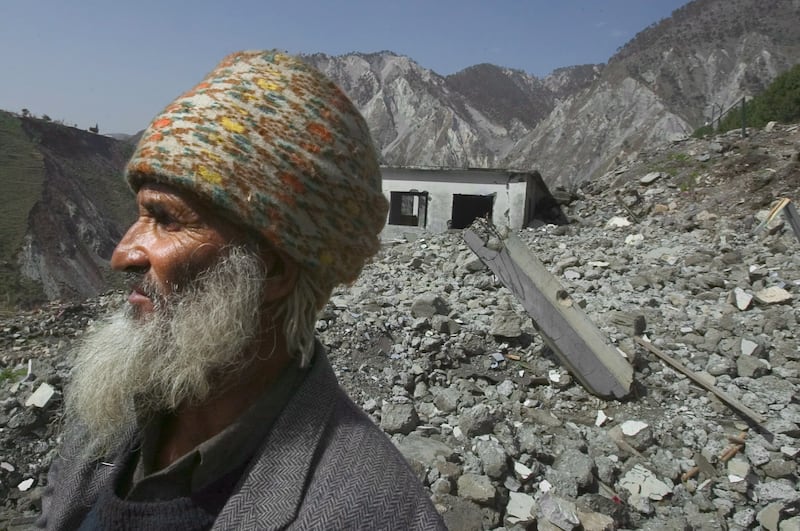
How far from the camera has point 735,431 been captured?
5.22 meters

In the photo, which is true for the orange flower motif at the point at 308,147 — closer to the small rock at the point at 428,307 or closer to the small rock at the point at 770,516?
the small rock at the point at 770,516

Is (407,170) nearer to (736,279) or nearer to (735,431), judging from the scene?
(736,279)

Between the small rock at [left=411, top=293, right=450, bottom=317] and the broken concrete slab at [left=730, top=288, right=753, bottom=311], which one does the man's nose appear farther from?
the broken concrete slab at [left=730, top=288, right=753, bottom=311]

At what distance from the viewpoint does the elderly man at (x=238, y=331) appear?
1.11 metres

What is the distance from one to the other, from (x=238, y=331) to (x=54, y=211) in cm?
2696

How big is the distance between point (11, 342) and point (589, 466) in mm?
7892

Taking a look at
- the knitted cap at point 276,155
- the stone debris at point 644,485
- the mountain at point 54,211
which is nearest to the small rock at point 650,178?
the stone debris at point 644,485

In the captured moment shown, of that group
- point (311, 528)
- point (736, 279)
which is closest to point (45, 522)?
point (311, 528)

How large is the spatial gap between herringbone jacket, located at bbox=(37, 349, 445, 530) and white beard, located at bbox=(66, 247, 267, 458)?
18 cm

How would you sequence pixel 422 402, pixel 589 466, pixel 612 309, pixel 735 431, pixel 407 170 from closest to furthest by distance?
1. pixel 589 466
2. pixel 735 431
3. pixel 422 402
4. pixel 612 309
5. pixel 407 170

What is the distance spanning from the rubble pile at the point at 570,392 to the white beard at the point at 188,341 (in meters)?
0.89

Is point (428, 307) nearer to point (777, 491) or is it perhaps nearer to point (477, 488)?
point (477, 488)

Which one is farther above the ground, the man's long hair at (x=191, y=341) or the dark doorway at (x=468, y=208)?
the man's long hair at (x=191, y=341)

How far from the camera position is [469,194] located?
1703 cm
